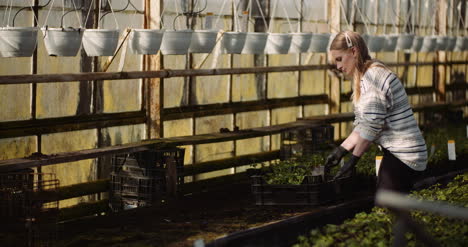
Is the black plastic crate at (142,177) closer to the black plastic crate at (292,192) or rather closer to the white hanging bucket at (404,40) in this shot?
the black plastic crate at (292,192)

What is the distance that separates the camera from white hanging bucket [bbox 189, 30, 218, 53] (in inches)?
293

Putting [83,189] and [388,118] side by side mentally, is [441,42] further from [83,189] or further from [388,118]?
[388,118]

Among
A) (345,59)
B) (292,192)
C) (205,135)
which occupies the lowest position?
(292,192)

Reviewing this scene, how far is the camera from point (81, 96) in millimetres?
7949

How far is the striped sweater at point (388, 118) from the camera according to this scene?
484 centimetres

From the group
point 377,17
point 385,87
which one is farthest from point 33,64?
point 377,17

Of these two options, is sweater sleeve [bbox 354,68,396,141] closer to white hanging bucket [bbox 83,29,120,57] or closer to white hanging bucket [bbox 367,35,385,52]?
white hanging bucket [bbox 83,29,120,57]

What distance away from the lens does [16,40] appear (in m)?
5.95

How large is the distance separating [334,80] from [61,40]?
6.01 metres

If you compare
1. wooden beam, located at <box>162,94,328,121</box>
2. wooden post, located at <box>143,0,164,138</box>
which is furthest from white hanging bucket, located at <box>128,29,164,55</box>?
wooden beam, located at <box>162,94,328,121</box>

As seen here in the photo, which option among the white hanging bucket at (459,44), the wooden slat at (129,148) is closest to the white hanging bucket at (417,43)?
the white hanging bucket at (459,44)

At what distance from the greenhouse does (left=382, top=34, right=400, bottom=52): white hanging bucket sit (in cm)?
10

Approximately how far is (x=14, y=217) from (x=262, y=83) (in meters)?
5.23

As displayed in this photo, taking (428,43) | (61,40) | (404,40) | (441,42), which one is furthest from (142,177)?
(441,42)
